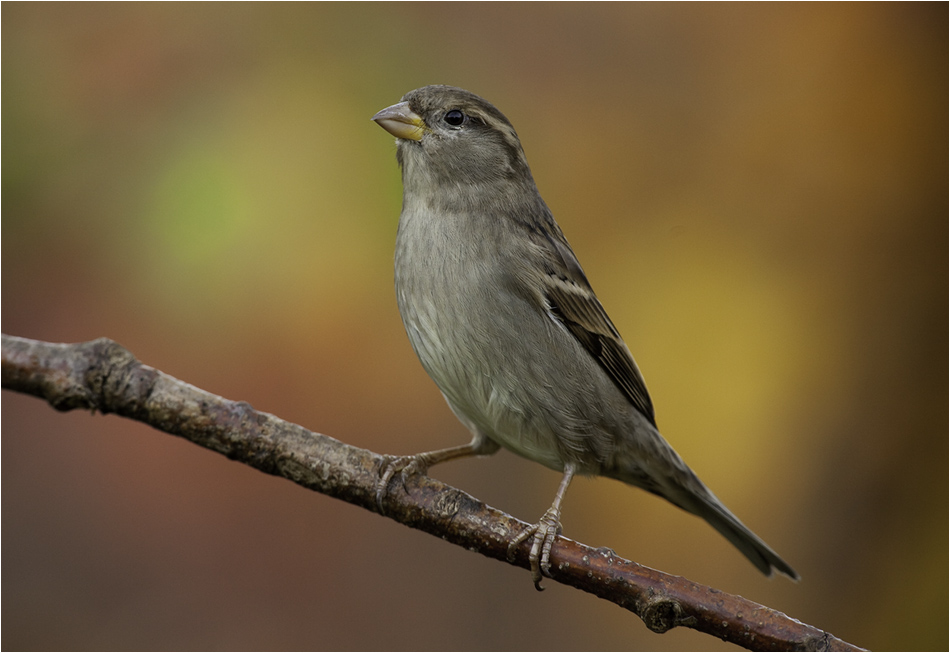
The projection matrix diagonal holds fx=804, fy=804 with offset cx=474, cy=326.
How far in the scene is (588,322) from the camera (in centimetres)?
281

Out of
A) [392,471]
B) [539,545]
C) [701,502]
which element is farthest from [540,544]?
[701,502]

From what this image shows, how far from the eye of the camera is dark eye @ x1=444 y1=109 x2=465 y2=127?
2768 mm

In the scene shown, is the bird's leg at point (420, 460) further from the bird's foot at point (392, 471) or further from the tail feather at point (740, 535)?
the tail feather at point (740, 535)

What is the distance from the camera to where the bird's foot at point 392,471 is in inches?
92.0

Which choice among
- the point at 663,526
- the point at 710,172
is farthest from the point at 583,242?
the point at 663,526

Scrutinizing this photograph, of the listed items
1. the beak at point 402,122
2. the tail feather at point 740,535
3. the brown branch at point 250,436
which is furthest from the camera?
the tail feather at point 740,535

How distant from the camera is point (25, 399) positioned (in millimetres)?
3717

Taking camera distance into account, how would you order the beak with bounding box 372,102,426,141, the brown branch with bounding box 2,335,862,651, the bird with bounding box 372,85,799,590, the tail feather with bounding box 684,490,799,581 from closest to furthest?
the brown branch with bounding box 2,335,862,651, the bird with bounding box 372,85,799,590, the beak with bounding box 372,102,426,141, the tail feather with bounding box 684,490,799,581

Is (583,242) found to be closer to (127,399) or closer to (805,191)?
(805,191)

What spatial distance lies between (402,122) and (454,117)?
0.62 feet

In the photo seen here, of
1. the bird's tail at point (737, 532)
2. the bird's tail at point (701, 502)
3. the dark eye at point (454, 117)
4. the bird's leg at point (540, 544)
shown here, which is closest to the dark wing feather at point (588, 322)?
the bird's tail at point (701, 502)

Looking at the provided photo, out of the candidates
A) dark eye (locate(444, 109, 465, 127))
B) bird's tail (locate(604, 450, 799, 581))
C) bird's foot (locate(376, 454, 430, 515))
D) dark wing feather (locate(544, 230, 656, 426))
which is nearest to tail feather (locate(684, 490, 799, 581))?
bird's tail (locate(604, 450, 799, 581))

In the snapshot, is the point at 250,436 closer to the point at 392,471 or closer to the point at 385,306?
the point at 392,471

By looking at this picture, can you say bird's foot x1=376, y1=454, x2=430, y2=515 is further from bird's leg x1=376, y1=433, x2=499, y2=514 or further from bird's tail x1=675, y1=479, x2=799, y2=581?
bird's tail x1=675, y1=479, x2=799, y2=581
